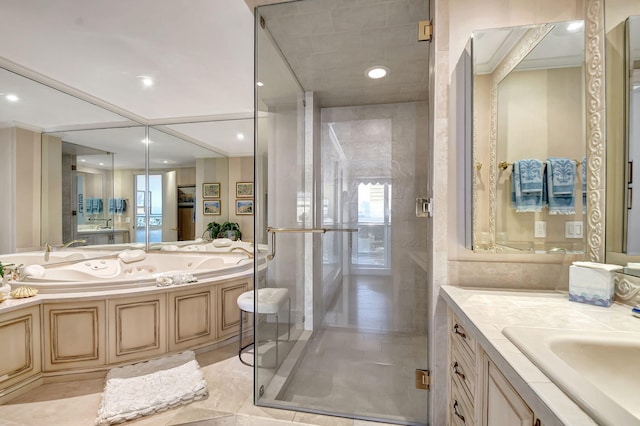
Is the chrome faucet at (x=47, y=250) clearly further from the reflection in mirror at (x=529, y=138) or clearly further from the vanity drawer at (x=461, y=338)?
the reflection in mirror at (x=529, y=138)

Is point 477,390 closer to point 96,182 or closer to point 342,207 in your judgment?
point 342,207

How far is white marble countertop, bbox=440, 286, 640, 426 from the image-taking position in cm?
49

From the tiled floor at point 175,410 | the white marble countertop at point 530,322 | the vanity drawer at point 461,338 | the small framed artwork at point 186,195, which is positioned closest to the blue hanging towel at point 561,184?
the white marble countertop at point 530,322

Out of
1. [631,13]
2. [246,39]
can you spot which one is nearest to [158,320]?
[246,39]

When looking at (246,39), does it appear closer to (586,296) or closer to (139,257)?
(586,296)

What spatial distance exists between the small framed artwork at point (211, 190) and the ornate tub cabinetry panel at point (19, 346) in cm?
193

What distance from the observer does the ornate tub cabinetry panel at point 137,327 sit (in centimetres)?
210

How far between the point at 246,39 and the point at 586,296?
8.11ft

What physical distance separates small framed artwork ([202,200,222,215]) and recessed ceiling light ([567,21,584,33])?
11.3ft

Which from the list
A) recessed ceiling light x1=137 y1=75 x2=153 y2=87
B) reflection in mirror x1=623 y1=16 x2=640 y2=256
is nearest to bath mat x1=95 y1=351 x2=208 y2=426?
reflection in mirror x1=623 y1=16 x2=640 y2=256

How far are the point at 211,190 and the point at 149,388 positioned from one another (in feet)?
7.50

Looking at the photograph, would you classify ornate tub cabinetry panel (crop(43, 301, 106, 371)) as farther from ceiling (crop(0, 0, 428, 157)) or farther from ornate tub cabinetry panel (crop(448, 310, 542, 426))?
ornate tub cabinetry panel (crop(448, 310, 542, 426))

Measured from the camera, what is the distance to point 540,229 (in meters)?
1.25

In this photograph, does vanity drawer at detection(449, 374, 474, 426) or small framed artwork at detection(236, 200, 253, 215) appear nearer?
vanity drawer at detection(449, 374, 474, 426)
